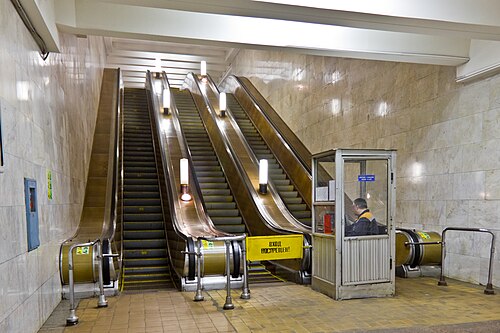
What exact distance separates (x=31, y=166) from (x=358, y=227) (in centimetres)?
389

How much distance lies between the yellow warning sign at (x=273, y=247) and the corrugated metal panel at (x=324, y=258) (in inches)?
11.0

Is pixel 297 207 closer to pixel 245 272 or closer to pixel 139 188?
pixel 139 188

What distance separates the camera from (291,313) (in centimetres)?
458

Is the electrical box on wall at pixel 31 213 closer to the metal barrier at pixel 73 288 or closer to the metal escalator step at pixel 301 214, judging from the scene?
the metal barrier at pixel 73 288

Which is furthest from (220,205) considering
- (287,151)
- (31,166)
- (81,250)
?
(31,166)

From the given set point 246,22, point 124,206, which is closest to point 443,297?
point 246,22

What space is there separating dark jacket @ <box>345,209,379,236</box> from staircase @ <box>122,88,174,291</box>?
3.14m

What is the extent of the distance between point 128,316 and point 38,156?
2023mm

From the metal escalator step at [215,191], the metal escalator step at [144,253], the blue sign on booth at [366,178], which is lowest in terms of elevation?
the metal escalator step at [144,253]

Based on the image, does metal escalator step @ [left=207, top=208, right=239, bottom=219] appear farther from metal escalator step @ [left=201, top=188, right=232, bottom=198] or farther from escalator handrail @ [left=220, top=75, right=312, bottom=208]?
escalator handrail @ [left=220, top=75, right=312, bottom=208]

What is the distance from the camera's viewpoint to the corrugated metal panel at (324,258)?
5242mm

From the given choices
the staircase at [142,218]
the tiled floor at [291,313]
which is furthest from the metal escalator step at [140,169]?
the tiled floor at [291,313]

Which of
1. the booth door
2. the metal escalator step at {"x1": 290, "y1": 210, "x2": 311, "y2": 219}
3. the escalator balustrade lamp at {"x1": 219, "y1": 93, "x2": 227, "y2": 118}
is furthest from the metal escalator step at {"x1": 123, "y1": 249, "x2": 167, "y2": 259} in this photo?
the escalator balustrade lamp at {"x1": 219, "y1": 93, "x2": 227, "y2": 118}

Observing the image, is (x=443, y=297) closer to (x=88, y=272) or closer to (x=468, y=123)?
(x=468, y=123)
